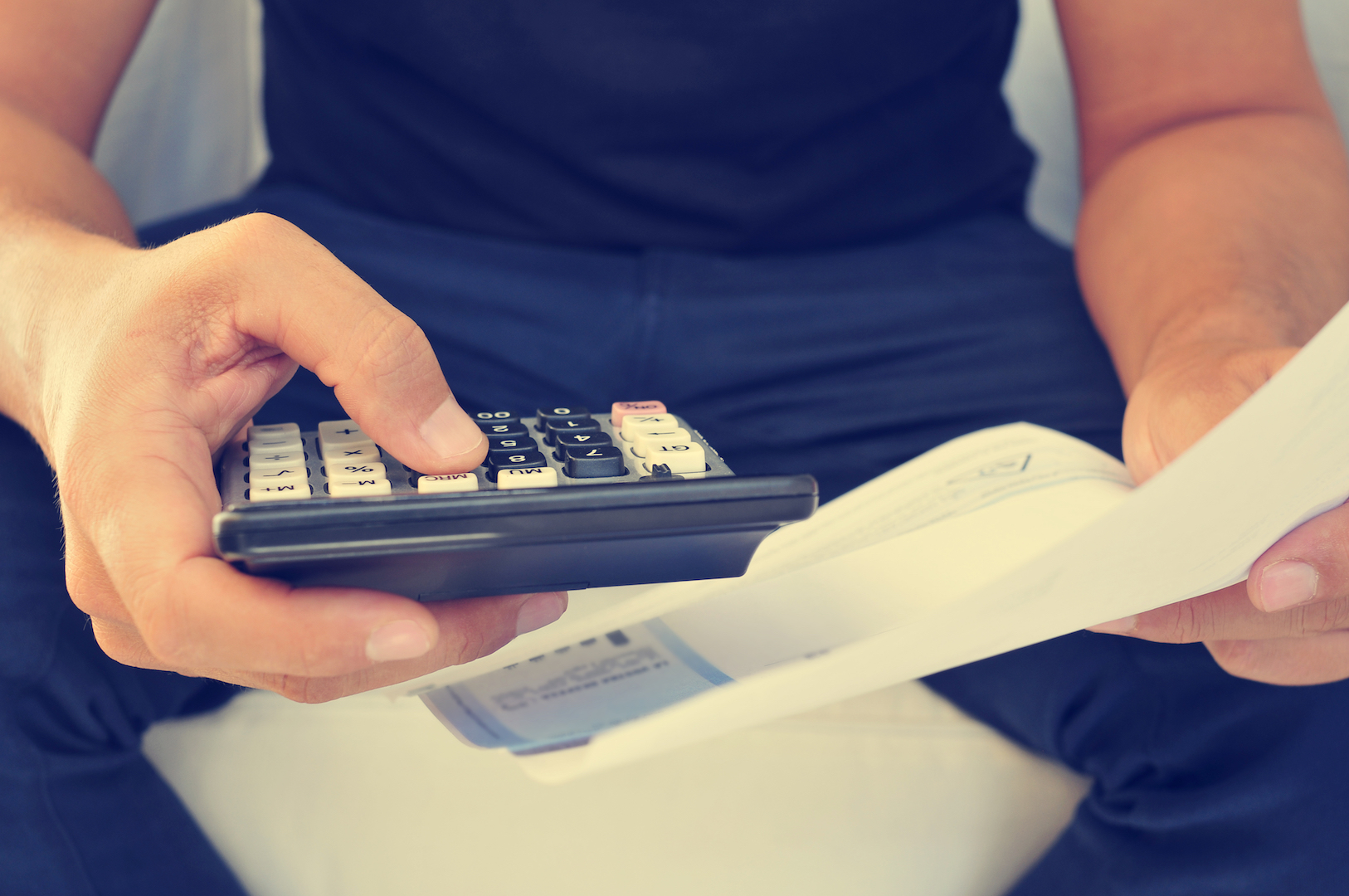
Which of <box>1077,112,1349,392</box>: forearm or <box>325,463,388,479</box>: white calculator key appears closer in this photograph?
<box>325,463,388,479</box>: white calculator key

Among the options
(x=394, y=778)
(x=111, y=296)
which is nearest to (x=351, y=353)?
(x=111, y=296)

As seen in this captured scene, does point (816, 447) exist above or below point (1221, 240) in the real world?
below

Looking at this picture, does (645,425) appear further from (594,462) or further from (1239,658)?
(1239,658)

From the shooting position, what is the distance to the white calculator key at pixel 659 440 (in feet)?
1.30

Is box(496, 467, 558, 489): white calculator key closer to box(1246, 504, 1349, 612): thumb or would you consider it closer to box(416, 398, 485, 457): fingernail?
box(416, 398, 485, 457): fingernail

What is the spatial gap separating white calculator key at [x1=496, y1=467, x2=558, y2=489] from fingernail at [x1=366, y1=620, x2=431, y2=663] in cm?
6


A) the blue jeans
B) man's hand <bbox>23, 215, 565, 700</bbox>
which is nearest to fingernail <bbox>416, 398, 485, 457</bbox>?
man's hand <bbox>23, 215, 565, 700</bbox>

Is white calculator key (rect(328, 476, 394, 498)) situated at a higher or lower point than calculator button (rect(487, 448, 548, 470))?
higher

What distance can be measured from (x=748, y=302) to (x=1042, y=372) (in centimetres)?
19

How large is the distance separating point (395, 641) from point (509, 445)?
112mm

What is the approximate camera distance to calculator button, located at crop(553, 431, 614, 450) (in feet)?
→ 1.30

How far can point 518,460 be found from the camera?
0.38 m

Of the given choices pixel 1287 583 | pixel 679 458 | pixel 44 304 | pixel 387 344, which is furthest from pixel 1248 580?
pixel 44 304

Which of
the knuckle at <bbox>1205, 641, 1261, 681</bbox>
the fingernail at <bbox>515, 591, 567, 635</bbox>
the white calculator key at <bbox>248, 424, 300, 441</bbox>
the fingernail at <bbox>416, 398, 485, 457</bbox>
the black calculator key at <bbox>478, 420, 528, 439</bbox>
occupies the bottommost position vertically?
the knuckle at <bbox>1205, 641, 1261, 681</bbox>
